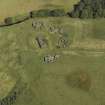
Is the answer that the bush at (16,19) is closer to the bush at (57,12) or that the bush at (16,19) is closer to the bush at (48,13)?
the bush at (48,13)

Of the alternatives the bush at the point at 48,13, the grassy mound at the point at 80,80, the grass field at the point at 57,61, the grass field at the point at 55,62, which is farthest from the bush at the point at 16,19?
the grassy mound at the point at 80,80

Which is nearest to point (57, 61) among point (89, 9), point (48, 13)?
point (48, 13)

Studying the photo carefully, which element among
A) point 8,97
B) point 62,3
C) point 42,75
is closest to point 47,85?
point 42,75

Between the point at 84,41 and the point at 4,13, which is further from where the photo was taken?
the point at 4,13

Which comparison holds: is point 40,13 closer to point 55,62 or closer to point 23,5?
point 23,5

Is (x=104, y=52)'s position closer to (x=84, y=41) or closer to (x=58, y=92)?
(x=84, y=41)

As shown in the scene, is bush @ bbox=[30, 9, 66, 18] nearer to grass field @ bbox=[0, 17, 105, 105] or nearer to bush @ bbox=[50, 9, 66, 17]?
bush @ bbox=[50, 9, 66, 17]
